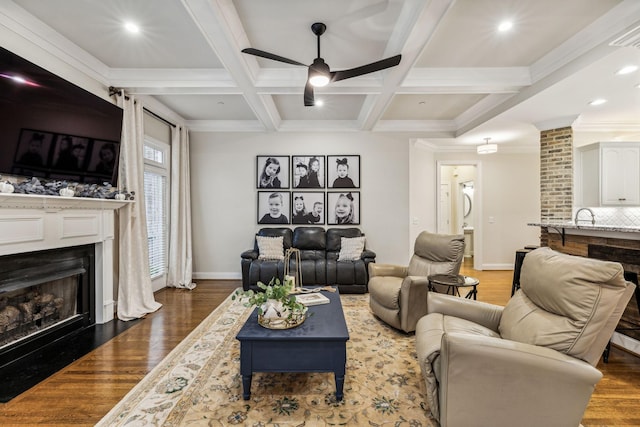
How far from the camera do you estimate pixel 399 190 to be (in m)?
5.40

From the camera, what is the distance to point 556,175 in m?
4.10

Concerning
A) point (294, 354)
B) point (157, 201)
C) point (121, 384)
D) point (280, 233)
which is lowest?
point (121, 384)

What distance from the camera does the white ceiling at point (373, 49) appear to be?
2.37 meters

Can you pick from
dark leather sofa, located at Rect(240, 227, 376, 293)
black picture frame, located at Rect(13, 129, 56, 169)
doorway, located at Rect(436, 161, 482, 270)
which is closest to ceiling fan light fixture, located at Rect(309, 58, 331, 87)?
black picture frame, located at Rect(13, 129, 56, 169)

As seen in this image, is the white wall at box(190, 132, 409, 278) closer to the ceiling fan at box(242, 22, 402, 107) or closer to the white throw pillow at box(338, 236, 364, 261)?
the white throw pillow at box(338, 236, 364, 261)

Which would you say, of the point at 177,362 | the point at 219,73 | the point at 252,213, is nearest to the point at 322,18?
the point at 219,73

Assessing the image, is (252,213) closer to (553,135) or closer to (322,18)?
(322,18)

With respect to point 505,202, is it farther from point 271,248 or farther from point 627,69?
point 271,248

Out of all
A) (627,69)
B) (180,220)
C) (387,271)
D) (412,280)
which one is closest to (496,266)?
(387,271)

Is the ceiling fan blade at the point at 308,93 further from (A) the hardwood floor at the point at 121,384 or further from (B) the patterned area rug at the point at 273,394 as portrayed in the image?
(A) the hardwood floor at the point at 121,384

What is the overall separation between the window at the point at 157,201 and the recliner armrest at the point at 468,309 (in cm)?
404

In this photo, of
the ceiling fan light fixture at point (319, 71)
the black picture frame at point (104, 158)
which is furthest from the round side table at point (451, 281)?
the black picture frame at point (104, 158)

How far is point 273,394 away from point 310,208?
363 centimetres

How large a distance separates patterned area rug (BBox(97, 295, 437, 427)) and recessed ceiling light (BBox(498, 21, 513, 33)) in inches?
120
